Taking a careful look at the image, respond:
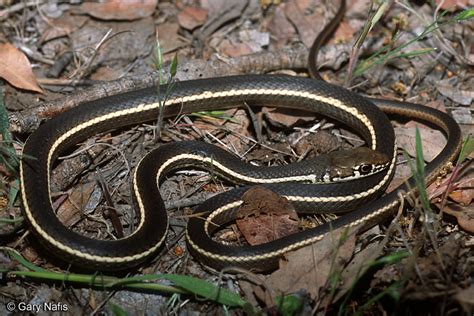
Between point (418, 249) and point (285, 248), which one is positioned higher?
point (418, 249)

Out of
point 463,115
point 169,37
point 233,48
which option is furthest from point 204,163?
point 463,115

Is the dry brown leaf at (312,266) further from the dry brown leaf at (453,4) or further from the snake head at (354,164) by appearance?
the dry brown leaf at (453,4)

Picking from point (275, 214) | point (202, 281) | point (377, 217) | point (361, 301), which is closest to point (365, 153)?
point (377, 217)

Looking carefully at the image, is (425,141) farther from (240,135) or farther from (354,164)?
(240,135)

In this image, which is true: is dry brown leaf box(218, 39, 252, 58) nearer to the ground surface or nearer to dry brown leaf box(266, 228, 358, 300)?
the ground surface

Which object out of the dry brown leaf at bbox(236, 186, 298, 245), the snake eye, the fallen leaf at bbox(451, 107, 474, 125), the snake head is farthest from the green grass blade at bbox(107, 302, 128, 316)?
the fallen leaf at bbox(451, 107, 474, 125)

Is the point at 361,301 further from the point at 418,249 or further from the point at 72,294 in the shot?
the point at 72,294
